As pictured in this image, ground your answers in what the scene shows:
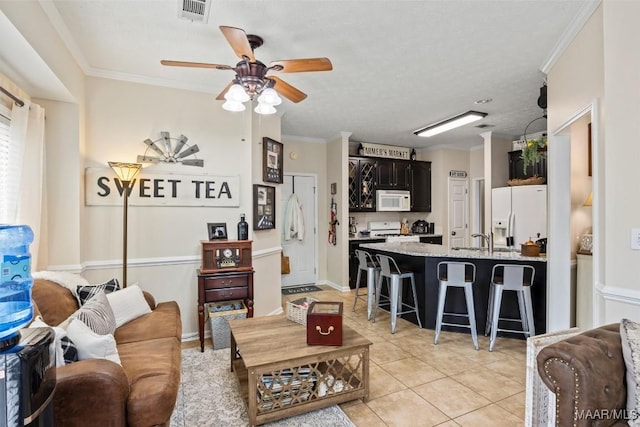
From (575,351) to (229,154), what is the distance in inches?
130

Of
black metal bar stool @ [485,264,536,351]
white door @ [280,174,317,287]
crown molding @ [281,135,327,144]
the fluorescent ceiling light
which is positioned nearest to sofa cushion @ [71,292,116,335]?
black metal bar stool @ [485,264,536,351]

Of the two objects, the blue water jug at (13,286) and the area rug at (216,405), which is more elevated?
the blue water jug at (13,286)

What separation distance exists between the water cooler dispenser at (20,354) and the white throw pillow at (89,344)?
0.34 m

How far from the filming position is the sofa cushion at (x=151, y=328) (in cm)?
235

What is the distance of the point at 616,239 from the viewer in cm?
192

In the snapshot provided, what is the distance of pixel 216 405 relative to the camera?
2.26 meters

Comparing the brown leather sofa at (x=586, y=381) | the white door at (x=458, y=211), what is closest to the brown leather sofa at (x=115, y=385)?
the brown leather sofa at (x=586, y=381)

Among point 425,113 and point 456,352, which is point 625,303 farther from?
point 425,113

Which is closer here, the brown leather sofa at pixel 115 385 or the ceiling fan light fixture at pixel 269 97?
the brown leather sofa at pixel 115 385

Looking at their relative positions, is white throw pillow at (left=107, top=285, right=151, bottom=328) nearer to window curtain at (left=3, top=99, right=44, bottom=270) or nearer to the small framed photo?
window curtain at (left=3, top=99, right=44, bottom=270)

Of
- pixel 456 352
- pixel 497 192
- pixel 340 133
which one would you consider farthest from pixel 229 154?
pixel 497 192

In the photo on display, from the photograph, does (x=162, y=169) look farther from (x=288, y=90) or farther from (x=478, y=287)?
(x=478, y=287)

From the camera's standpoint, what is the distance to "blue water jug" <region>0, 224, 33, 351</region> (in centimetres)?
119

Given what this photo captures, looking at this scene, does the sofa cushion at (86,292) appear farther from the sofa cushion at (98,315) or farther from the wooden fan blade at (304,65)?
the wooden fan blade at (304,65)
